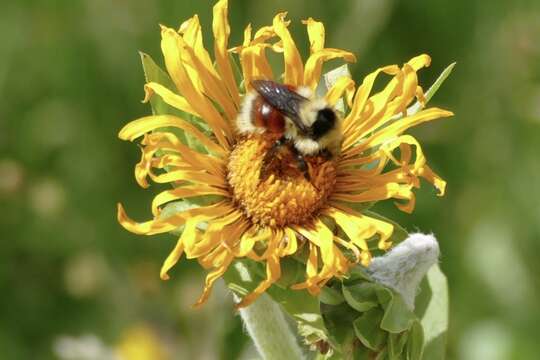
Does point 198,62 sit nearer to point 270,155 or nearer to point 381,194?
point 270,155

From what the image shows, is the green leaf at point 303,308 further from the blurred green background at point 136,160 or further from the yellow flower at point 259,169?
the blurred green background at point 136,160

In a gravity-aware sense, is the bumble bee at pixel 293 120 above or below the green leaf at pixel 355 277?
above

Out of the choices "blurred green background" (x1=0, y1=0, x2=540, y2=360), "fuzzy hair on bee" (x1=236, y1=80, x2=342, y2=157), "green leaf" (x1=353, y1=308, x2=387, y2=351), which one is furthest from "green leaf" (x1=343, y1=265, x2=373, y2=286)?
"blurred green background" (x1=0, y1=0, x2=540, y2=360)

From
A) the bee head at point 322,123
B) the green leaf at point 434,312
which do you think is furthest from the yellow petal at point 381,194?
the green leaf at point 434,312

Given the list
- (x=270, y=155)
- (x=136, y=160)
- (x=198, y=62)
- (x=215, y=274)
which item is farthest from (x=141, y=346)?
(x=215, y=274)

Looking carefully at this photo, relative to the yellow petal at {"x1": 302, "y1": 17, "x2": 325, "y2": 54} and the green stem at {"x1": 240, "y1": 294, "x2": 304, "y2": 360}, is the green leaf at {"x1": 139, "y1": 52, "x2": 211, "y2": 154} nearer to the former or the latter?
the yellow petal at {"x1": 302, "y1": 17, "x2": 325, "y2": 54}

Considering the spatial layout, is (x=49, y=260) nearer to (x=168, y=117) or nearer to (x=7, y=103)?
(x=7, y=103)

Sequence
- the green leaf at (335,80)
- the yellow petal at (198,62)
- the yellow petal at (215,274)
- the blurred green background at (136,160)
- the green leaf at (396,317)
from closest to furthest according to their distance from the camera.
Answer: the yellow petal at (215,274) < the green leaf at (396,317) < the yellow petal at (198,62) < the green leaf at (335,80) < the blurred green background at (136,160)
